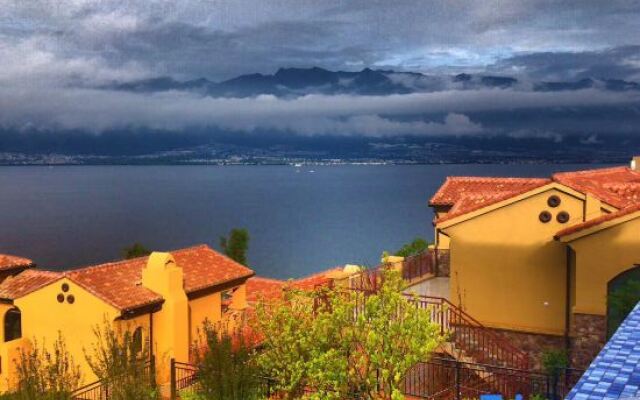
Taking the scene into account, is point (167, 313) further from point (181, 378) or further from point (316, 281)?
point (316, 281)

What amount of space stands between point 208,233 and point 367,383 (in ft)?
398

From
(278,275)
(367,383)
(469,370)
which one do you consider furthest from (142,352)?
(278,275)

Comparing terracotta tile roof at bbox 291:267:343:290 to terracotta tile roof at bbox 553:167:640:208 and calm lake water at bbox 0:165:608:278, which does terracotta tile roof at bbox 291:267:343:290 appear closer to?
terracotta tile roof at bbox 553:167:640:208

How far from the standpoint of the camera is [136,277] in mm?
24000

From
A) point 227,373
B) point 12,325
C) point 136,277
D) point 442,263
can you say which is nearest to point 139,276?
point 136,277

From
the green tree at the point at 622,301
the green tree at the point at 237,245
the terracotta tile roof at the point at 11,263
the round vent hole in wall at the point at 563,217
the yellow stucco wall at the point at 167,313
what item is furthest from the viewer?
the green tree at the point at 237,245

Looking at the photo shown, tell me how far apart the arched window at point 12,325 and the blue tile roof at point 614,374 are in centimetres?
2276

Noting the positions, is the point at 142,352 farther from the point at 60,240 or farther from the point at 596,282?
the point at 60,240

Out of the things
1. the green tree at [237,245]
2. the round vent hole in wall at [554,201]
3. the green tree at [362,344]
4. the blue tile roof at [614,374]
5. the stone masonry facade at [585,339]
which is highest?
the round vent hole in wall at [554,201]

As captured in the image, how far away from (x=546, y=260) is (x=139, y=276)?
13.9m

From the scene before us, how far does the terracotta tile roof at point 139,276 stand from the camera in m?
21.9

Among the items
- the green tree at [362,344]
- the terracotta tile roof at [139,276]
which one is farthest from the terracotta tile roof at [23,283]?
the green tree at [362,344]

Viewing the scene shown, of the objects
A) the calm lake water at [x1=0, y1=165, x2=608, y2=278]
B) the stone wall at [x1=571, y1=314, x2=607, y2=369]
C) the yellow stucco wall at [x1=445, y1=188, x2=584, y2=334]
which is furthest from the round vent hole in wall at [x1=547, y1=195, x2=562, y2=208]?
the calm lake water at [x1=0, y1=165, x2=608, y2=278]

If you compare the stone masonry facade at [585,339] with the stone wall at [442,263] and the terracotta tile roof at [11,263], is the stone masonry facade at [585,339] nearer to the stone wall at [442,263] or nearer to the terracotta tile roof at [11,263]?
the stone wall at [442,263]
